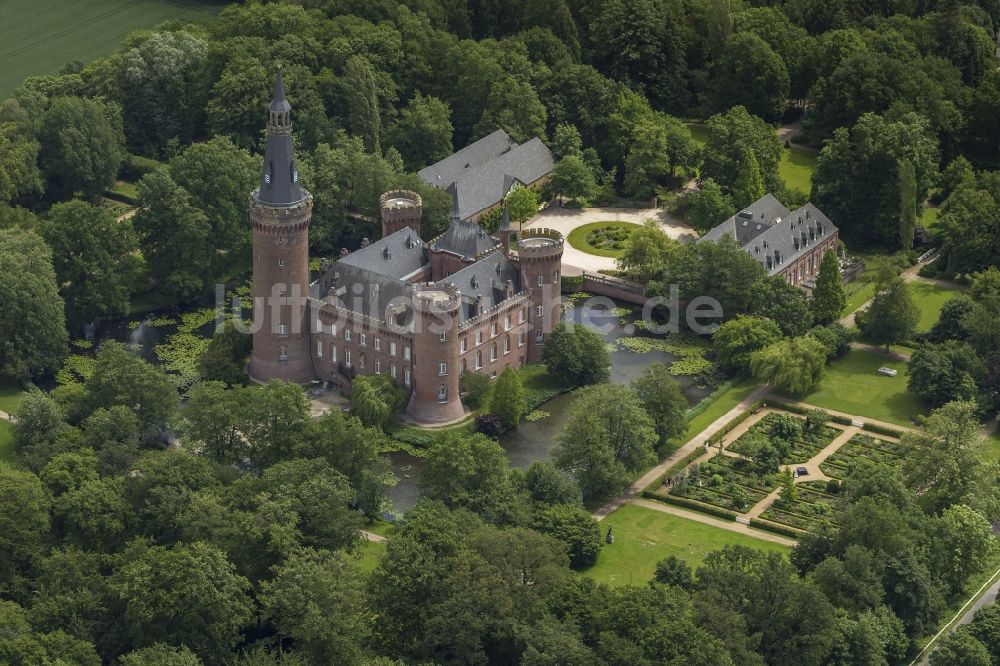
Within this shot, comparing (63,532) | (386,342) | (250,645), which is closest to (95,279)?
(386,342)

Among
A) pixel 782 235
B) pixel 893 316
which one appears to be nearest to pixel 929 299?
A: pixel 893 316

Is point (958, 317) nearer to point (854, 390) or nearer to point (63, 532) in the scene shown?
point (854, 390)

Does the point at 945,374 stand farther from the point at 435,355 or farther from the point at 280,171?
the point at 280,171

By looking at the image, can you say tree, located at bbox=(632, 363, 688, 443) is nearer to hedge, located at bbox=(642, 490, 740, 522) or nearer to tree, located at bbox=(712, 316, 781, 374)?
hedge, located at bbox=(642, 490, 740, 522)

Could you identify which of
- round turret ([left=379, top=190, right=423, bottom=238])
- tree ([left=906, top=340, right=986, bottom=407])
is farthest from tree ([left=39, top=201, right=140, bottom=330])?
tree ([left=906, top=340, right=986, bottom=407])

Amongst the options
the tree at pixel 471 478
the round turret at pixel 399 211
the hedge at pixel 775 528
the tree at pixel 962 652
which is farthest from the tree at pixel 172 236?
the tree at pixel 962 652

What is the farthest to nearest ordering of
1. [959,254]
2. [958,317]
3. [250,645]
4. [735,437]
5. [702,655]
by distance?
[959,254] → [958,317] → [735,437] → [250,645] → [702,655]
